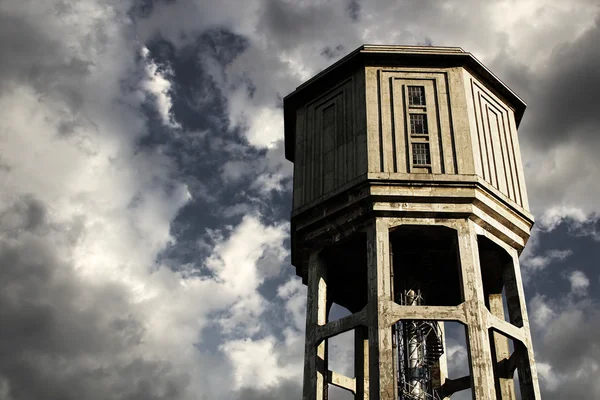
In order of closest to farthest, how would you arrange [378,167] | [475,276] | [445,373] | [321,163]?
[475,276]
[378,167]
[321,163]
[445,373]

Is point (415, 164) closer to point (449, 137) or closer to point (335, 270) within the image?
point (449, 137)

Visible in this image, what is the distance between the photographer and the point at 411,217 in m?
22.4

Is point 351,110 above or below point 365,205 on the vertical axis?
above

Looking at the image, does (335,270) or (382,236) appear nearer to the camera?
(382,236)

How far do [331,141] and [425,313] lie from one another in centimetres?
Answer: 685

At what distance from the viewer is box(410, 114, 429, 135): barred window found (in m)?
23.8

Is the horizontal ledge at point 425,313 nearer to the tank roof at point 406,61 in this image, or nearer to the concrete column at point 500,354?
the concrete column at point 500,354

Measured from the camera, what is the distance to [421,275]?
25125 mm

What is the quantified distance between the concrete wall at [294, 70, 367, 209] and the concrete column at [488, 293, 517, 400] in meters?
6.68

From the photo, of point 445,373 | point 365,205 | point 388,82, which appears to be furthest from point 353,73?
point 445,373

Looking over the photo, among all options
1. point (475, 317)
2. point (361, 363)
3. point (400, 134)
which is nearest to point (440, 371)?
point (361, 363)

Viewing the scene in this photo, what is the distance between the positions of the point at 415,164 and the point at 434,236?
230 centimetres

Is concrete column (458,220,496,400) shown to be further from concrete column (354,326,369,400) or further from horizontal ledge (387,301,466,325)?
concrete column (354,326,369,400)

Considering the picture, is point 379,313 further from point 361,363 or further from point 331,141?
point 331,141
